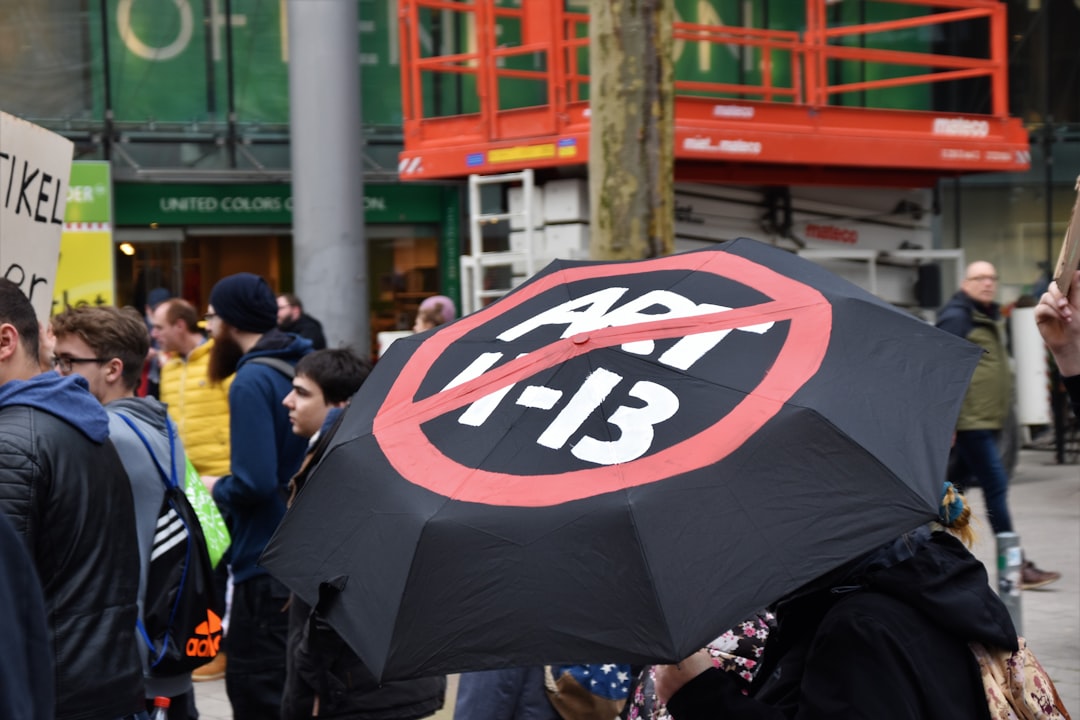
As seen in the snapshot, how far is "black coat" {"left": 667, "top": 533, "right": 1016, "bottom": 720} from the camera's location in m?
2.26

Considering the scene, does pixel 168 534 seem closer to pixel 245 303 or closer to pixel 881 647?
pixel 245 303

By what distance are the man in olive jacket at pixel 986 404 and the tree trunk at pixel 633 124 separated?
3.41 metres

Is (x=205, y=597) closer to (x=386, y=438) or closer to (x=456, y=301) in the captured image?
(x=386, y=438)

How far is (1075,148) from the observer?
19.1 meters

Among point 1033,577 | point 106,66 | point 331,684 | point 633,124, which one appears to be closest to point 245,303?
point 633,124

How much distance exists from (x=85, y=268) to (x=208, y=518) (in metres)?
10.6

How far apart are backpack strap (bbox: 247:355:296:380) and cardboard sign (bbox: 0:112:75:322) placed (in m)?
1.03

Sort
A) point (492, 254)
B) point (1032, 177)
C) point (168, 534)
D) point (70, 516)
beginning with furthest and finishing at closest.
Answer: point (1032, 177), point (492, 254), point (168, 534), point (70, 516)

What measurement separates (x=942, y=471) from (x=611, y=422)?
0.50 m

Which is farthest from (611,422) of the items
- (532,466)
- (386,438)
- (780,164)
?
(780,164)

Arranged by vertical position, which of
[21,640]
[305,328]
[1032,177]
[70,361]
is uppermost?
[1032,177]

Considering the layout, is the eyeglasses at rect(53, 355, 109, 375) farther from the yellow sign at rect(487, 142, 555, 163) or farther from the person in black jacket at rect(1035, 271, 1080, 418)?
the yellow sign at rect(487, 142, 555, 163)

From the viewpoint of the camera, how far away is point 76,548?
139 inches

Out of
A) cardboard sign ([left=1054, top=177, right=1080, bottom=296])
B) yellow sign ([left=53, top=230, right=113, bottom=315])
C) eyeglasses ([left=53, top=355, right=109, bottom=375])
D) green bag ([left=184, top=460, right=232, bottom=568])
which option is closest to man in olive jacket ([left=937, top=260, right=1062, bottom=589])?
green bag ([left=184, top=460, right=232, bottom=568])
